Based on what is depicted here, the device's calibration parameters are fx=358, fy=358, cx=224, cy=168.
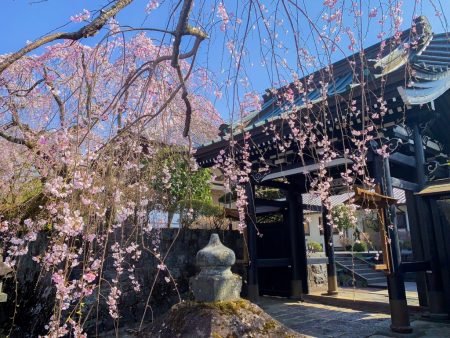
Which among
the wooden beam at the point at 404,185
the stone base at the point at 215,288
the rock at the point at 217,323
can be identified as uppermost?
the wooden beam at the point at 404,185

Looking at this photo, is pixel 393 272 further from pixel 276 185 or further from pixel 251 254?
pixel 276 185

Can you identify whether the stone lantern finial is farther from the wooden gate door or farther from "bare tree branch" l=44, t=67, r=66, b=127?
the wooden gate door

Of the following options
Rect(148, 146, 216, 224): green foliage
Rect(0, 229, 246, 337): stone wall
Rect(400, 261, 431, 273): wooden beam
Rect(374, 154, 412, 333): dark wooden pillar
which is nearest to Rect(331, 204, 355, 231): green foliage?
Rect(374, 154, 412, 333): dark wooden pillar

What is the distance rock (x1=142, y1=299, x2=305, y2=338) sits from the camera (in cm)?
152

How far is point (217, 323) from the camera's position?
1525mm

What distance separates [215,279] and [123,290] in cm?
549

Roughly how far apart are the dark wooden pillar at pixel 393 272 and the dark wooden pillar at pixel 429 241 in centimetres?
90

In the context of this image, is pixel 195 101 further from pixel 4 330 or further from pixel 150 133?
pixel 4 330

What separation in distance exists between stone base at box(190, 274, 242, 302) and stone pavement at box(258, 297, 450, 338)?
4.09 m

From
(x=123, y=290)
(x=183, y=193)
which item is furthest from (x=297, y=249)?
(x=123, y=290)

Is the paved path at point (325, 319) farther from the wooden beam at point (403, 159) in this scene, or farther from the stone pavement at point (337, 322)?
the wooden beam at point (403, 159)

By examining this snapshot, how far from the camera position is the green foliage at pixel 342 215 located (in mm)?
4384

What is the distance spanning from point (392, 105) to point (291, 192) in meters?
3.95

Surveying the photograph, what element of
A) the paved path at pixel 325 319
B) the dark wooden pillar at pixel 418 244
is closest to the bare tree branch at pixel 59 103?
the paved path at pixel 325 319
